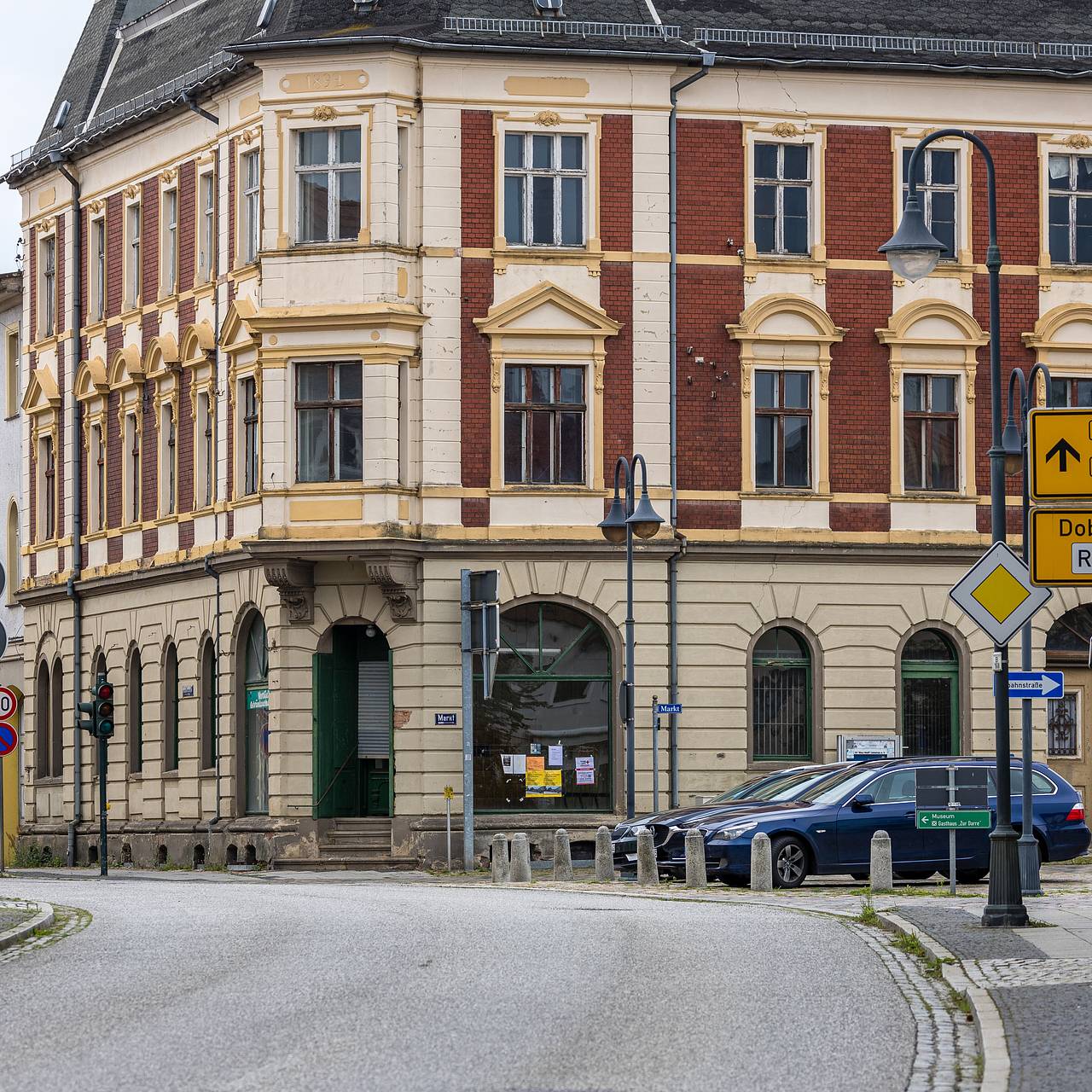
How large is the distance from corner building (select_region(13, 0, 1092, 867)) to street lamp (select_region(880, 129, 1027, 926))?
15747 mm

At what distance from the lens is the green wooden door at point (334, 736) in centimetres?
3891

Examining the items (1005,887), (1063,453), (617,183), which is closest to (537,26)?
(617,183)

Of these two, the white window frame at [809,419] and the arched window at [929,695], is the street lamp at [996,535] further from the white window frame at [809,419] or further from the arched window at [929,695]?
the arched window at [929,695]

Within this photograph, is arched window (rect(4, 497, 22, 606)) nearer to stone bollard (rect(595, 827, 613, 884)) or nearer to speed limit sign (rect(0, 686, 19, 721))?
speed limit sign (rect(0, 686, 19, 721))

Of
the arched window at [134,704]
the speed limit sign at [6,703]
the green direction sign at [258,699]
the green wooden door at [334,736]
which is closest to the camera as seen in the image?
the speed limit sign at [6,703]

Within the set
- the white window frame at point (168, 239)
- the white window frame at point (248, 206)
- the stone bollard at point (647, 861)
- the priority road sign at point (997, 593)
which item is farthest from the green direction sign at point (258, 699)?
A: the priority road sign at point (997, 593)

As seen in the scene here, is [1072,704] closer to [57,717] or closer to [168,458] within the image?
[168,458]

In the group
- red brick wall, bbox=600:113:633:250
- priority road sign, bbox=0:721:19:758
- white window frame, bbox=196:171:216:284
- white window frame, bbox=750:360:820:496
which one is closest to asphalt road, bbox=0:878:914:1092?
priority road sign, bbox=0:721:19:758

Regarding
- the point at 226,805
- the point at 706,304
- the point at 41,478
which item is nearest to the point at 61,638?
the point at 41,478

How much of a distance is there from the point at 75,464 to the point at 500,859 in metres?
17.6

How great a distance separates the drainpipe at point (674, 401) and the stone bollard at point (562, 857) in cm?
661

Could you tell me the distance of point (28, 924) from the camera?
2083 cm

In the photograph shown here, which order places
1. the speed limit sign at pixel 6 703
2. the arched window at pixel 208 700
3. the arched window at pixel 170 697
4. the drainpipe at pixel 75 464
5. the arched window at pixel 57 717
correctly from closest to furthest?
the speed limit sign at pixel 6 703 → the arched window at pixel 208 700 → the arched window at pixel 170 697 → the drainpipe at pixel 75 464 → the arched window at pixel 57 717

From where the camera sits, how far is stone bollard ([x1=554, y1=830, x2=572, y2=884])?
32.2 meters
